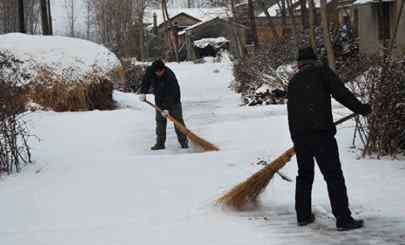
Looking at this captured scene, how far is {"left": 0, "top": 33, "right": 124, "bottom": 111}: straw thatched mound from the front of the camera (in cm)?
1449

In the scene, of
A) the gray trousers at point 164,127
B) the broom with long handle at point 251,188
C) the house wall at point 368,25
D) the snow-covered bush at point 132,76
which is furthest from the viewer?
the snow-covered bush at point 132,76

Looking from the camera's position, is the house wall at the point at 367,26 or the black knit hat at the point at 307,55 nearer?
the black knit hat at the point at 307,55

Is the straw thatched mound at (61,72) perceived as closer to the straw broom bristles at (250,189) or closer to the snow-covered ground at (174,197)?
the snow-covered ground at (174,197)

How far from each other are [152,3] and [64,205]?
171 ft

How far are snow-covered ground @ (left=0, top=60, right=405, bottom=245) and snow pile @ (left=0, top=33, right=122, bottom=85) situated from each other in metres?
4.14

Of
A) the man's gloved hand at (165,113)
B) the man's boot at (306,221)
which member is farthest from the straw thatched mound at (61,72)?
the man's boot at (306,221)

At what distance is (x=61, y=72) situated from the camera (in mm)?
14797

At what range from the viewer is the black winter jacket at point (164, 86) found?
33.4 ft

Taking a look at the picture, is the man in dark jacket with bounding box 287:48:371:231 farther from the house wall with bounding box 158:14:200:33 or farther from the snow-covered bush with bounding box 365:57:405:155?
the house wall with bounding box 158:14:200:33

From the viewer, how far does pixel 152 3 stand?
187 ft

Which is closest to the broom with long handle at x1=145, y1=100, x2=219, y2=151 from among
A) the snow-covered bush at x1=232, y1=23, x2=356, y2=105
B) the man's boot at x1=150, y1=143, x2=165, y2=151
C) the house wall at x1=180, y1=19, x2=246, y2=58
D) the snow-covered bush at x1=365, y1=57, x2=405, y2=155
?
the man's boot at x1=150, y1=143, x2=165, y2=151

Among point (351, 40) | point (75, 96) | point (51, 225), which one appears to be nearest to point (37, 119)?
point (75, 96)

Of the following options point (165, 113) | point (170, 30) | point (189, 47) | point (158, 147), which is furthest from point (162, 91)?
point (170, 30)

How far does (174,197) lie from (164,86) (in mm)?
3900
